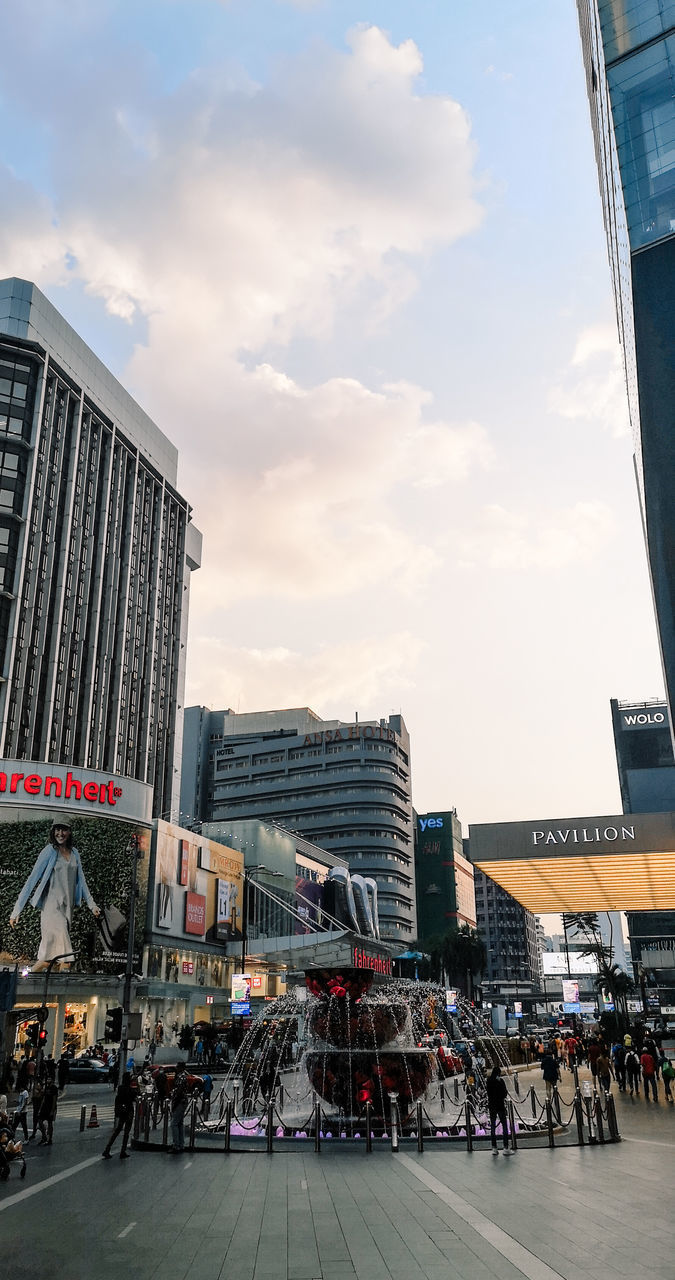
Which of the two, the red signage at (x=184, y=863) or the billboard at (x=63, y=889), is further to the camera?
the red signage at (x=184, y=863)

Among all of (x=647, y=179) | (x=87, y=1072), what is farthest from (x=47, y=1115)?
(x=647, y=179)

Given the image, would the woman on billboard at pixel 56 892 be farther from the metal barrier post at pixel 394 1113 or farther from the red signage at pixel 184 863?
the metal barrier post at pixel 394 1113

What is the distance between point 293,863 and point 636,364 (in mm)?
73396

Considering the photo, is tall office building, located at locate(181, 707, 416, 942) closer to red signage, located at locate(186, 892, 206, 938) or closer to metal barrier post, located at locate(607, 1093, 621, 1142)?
red signage, located at locate(186, 892, 206, 938)

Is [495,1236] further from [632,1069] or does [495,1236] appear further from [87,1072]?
[87,1072]

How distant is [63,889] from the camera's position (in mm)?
58531

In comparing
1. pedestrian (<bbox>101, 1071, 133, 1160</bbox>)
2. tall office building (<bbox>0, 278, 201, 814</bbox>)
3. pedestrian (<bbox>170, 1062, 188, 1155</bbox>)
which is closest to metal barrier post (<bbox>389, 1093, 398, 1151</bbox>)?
pedestrian (<bbox>170, 1062, 188, 1155</bbox>)

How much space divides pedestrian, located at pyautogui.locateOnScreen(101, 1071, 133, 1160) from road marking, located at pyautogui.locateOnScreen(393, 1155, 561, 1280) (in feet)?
22.9

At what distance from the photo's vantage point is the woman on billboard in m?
56.8

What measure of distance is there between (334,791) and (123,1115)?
149 meters

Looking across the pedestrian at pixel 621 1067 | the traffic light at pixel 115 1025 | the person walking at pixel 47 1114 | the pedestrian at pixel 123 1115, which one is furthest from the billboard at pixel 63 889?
the pedestrian at pixel 123 1115

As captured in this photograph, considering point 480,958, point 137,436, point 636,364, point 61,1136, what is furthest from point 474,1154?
point 480,958

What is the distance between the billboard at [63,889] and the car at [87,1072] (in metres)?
12.2

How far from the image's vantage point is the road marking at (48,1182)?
15745 millimetres
